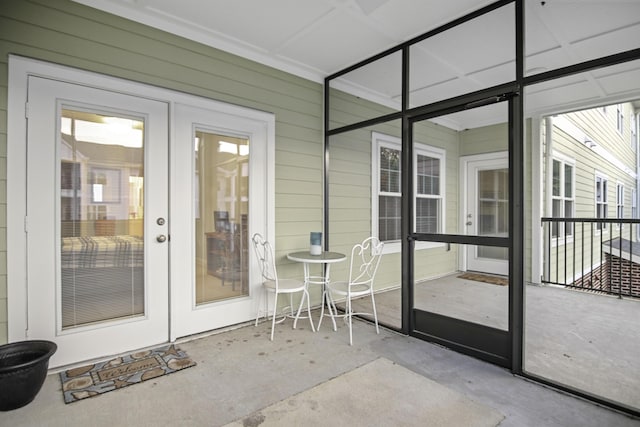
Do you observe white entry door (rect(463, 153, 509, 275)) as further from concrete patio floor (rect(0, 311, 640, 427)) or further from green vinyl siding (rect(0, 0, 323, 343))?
green vinyl siding (rect(0, 0, 323, 343))

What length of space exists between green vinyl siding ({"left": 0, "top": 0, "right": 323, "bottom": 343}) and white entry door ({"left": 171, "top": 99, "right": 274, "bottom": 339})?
0.61 feet

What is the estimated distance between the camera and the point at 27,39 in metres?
2.28

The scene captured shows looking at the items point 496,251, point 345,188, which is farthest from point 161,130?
point 496,251

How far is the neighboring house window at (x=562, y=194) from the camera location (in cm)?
547

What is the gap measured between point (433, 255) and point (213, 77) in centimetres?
337

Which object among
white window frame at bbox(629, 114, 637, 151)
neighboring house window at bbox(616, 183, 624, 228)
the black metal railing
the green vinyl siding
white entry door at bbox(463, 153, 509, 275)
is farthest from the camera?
white window frame at bbox(629, 114, 637, 151)

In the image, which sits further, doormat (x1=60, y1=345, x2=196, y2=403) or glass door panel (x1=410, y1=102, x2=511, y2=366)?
glass door panel (x1=410, y1=102, x2=511, y2=366)

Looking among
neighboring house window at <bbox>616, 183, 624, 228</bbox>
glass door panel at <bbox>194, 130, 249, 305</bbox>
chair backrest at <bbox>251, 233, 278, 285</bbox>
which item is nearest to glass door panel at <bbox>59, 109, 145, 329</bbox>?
glass door panel at <bbox>194, 130, 249, 305</bbox>

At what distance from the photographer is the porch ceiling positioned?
105 inches

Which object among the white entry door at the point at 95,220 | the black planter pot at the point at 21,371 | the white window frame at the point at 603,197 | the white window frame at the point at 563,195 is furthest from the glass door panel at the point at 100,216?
the white window frame at the point at 603,197

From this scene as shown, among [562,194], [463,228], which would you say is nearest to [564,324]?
[463,228]

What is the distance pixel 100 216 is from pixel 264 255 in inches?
61.2

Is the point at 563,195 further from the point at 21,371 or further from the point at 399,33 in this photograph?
the point at 21,371

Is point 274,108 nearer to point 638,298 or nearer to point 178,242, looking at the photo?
point 178,242
